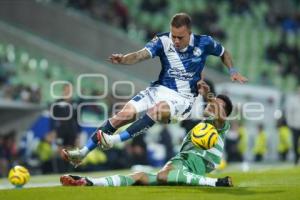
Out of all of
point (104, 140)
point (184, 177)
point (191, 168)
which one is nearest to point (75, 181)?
point (104, 140)

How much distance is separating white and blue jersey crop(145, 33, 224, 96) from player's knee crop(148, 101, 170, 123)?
383 millimetres

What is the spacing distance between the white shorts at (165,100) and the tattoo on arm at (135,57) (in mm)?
584

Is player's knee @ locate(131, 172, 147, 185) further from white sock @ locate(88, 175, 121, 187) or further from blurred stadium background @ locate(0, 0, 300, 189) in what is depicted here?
blurred stadium background @ locate(0, 0, 300, 189)

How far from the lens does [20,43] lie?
1008 inches

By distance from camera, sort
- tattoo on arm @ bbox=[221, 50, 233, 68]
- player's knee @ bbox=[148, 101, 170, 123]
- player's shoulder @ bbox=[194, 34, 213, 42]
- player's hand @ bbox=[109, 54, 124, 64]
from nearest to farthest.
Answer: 1. player's hand @ bbox=[109, 54, 124, 64]
2. player's knee @ bbox=[148, 101, 170, 123]
3. player's shoulder @ bbox=[194, 34, 213, 42]
4. tattoo on arm @ bbox=[221, 50, 233, 68]

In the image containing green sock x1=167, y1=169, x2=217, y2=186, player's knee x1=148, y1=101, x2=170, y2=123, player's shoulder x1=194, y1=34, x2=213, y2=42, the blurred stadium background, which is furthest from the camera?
the blurred stadium background

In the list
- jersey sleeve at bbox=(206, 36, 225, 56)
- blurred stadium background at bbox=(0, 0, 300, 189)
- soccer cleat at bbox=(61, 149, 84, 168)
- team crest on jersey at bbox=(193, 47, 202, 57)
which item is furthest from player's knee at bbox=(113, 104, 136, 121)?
blurred stadium background at bbox=(0, 0, 300, 189)

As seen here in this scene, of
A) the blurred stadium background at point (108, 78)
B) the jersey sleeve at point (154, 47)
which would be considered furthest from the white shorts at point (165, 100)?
the blurred stadium background at point (108, 78)

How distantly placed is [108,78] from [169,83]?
13.9 meters

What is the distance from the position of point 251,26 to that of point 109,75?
31.0 feet

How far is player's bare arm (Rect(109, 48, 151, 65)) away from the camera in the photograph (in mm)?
11414

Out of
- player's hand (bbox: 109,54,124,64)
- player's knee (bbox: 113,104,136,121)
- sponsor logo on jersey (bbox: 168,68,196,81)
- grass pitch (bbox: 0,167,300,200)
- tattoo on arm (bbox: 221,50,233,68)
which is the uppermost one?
tattoo on arm (bbox: 221,50,233,68)

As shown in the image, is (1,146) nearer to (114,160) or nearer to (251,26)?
(114,160)

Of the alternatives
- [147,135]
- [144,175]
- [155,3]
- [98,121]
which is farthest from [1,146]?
[155,3]
